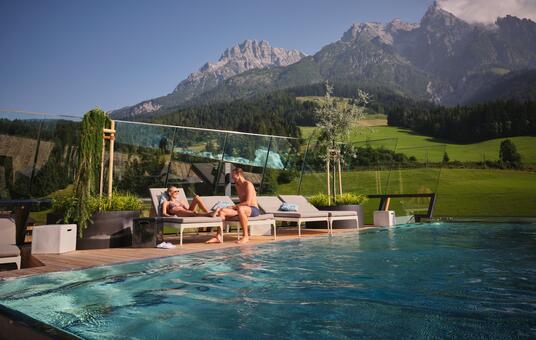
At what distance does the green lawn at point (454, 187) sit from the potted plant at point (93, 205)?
242 inches

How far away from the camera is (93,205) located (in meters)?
6.50

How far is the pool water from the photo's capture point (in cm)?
266

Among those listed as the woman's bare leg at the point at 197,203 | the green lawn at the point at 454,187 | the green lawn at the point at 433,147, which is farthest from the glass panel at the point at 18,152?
the green lawn at the point at 433,147

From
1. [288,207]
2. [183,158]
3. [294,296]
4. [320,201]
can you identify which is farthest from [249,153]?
[294,296]

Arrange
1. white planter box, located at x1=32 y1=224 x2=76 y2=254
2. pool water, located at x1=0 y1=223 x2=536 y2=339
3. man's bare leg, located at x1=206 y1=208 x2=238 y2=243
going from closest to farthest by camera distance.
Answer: pool water, located at x1=0 y1=223 x2=536 y2=339
white planter box, located at x1=32 y1=224 x2=76 y2=254
man's bare leg, located at x1=206 y1=208 x2=238 y2=243

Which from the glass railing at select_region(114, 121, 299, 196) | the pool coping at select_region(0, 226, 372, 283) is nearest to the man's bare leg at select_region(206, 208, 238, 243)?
the pool coping at select_region(0, 226, 372, 283)

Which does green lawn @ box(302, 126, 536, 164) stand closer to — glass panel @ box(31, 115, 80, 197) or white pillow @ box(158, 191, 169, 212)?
white pillow @ box(158, 191, 169, 212)

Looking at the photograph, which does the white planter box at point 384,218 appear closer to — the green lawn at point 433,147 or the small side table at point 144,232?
the green lawn at point 433,147

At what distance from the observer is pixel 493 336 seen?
2.42 m

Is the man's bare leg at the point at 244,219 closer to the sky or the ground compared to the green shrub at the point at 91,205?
closer to the ground

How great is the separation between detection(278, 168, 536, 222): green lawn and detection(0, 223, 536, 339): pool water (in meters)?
7.14

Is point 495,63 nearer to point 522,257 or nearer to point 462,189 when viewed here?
point 462,189

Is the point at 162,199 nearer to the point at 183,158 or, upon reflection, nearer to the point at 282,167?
the point at 183,158

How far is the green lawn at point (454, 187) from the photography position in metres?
12.8
